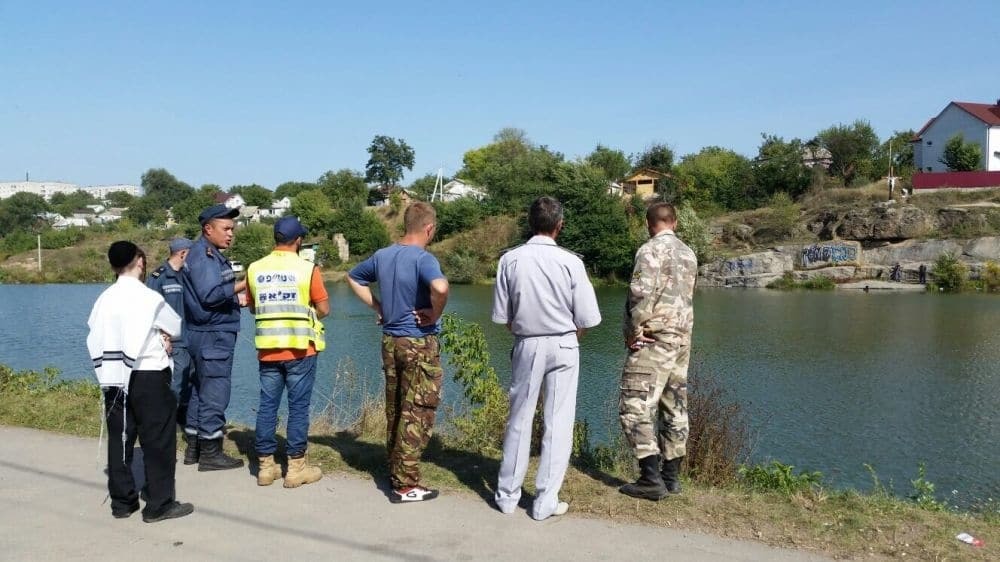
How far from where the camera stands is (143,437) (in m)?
4.42

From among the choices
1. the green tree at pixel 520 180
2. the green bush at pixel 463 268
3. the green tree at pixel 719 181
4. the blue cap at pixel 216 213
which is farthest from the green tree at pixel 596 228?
the blue cap at pixel 216 213

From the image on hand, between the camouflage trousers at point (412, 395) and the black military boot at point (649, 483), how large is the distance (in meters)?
1.39

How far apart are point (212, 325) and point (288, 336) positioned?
1007 mm

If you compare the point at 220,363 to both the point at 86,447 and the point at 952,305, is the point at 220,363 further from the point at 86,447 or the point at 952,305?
the point at 952,305

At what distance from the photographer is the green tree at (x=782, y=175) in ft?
179

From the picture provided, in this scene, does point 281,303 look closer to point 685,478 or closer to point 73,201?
point 685,478

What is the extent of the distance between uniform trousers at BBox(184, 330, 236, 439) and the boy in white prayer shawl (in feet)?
3.22

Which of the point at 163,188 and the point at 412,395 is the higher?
the point at 163,188

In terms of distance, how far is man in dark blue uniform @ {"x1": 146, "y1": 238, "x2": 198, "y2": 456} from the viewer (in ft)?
18.7

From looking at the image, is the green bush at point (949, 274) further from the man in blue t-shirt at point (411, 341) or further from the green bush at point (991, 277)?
the man in blue t-shirt at point (411, 341)

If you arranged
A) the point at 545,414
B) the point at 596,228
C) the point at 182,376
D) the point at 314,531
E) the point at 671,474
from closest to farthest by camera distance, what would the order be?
the point at 314,531 < the point at 545,414 < the point at 671,474 < the point at 182,376 < the point at 596,228

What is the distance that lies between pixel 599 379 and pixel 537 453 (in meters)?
7.67

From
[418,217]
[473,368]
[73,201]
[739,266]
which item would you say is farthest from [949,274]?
[73,201]

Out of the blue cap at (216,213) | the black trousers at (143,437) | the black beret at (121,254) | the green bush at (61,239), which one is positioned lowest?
the black trousers at (143,437)
